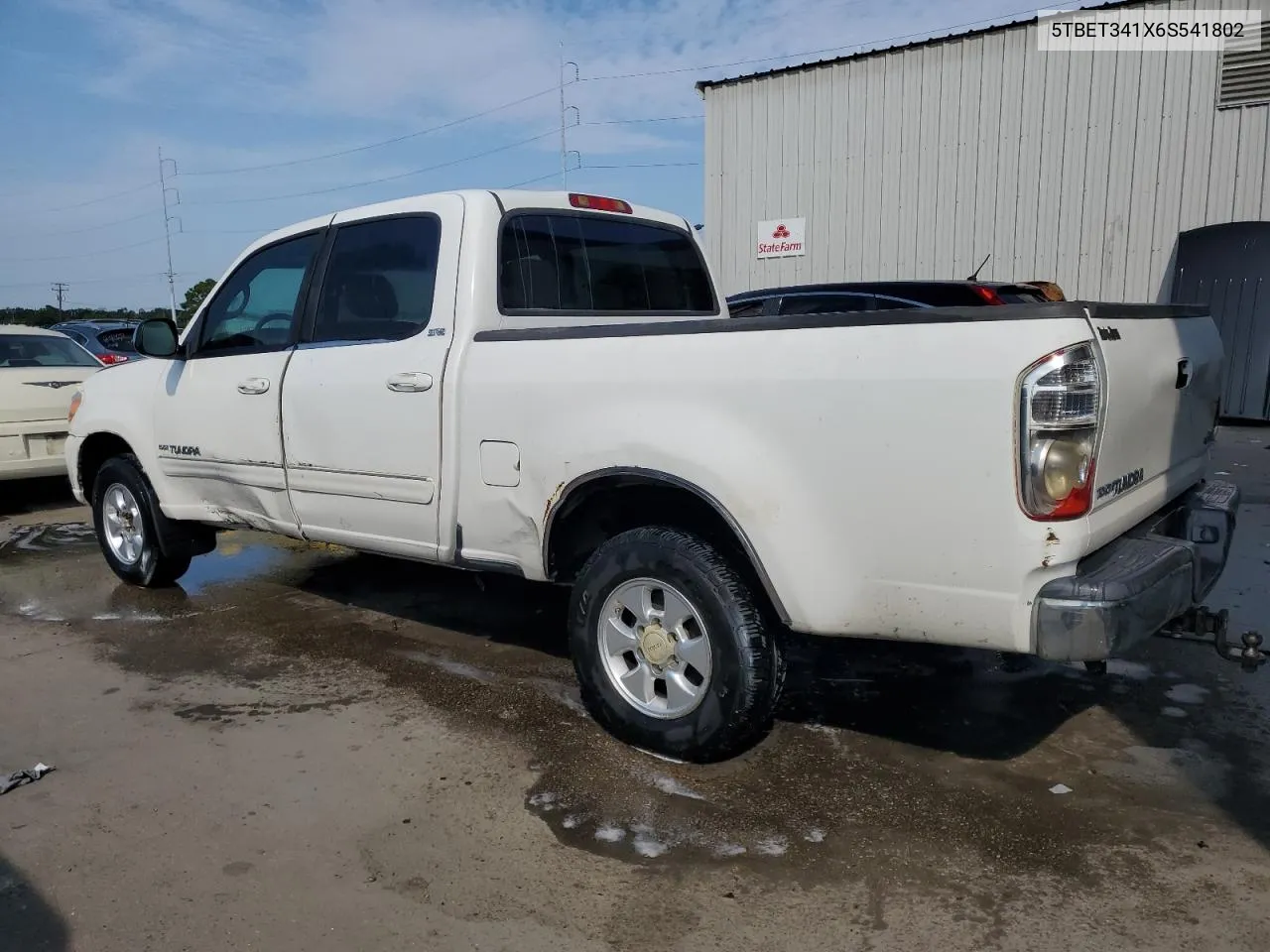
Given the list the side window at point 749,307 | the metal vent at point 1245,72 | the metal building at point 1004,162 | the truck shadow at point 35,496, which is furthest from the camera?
the metal building at point 1004,162

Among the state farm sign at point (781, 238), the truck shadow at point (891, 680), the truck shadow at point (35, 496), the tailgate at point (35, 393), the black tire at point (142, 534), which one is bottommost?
the truck shadow at point (35, 496)

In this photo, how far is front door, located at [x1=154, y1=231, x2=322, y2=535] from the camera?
4.74 meters

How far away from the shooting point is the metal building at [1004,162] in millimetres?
12414

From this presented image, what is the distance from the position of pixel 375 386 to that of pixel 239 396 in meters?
1.13

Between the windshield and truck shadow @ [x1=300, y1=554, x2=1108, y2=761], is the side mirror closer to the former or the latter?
truck shadow @ [x1=300, y1=554, x2=1108, y2=761]

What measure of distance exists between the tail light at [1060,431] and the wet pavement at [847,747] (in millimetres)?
1051

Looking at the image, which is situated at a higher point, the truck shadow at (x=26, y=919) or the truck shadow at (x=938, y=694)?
the truck shadow at (x=938, y=694)

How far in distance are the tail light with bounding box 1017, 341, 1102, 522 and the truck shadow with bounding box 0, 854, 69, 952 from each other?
2.79 meters

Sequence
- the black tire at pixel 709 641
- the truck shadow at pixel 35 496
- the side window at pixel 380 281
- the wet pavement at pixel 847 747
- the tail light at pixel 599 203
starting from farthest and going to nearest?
the truck shadow at pixel 35 496, the tail light at pixel 599 203, the side window at pixel 380 281, the black tire at pixel 709 641, the wet pavement at pixel 847 747

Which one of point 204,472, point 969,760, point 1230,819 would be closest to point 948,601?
point 969,760

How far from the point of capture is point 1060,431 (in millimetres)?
2654

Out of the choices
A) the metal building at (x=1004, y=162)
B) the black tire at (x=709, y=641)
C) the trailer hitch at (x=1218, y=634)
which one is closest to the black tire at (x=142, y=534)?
the black tire at (x=709, y=641)

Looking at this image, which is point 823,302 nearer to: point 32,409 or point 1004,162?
point 1004,162

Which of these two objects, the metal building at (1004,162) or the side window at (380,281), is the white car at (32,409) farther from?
the metal building at (1004,162)
